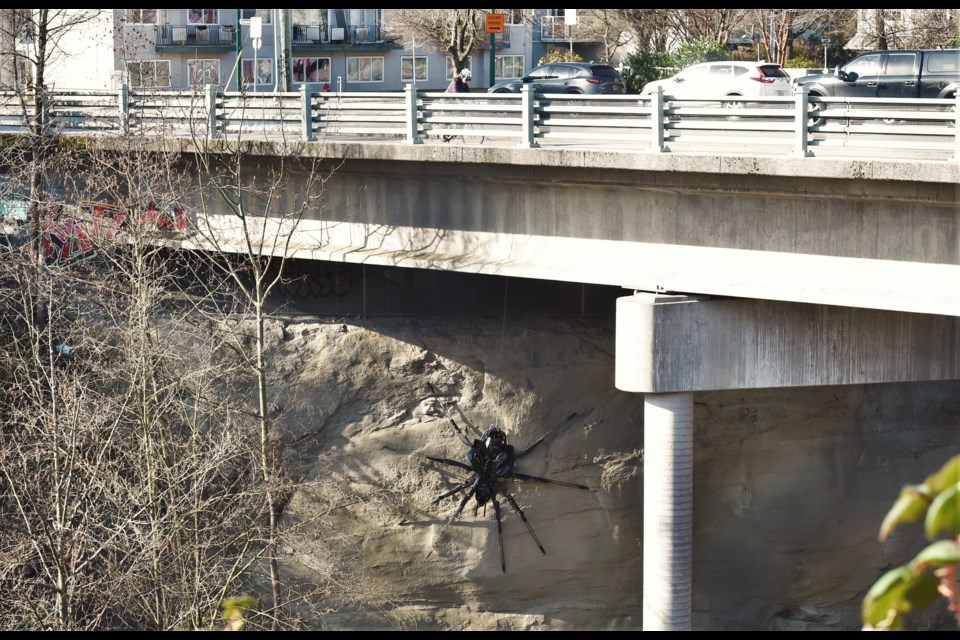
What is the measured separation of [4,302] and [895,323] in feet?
45.0

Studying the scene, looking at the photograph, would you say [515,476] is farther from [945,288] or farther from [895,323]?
[945,288]

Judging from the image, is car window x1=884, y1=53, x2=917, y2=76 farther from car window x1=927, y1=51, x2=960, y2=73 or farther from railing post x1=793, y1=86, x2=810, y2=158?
railing post x1=793, y1=86, x2=810, y2=158

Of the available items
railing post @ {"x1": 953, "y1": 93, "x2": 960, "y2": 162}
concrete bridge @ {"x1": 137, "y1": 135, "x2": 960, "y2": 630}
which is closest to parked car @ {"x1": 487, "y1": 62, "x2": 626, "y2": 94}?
concrete bridge @ {"x1": 137, "y1": 135, "x2": 960, "y2": 630}

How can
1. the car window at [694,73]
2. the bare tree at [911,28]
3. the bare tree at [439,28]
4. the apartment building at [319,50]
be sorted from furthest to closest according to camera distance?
the apartment building at [319,50] → the bare tree at [439,28] → the bare tree at [911,28] → the car window at [694,73]

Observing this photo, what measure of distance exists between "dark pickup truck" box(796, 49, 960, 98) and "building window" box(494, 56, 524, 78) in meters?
34.7

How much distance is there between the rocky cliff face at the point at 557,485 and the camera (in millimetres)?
19141

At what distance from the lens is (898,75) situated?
77.0ft

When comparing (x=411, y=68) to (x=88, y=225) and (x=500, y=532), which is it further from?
(x=500, y=532)

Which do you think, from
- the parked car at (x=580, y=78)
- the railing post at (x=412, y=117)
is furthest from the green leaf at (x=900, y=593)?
the parked car at (x=580, y=78)

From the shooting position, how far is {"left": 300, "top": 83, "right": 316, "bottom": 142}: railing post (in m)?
16.9

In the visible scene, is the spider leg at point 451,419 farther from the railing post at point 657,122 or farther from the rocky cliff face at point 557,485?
the railing post at point 657,122

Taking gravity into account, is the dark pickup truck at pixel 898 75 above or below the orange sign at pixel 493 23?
below

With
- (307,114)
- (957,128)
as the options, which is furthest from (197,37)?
(957,128)

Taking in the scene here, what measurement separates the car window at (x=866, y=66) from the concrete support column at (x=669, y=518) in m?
12.2
